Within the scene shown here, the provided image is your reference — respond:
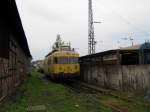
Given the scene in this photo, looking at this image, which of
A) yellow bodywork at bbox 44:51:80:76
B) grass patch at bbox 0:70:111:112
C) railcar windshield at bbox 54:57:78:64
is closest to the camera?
grass patch at bbox 0:70:111:112

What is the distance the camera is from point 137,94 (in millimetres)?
13164

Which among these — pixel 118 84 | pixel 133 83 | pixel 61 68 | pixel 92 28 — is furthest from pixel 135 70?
pixel 92 28

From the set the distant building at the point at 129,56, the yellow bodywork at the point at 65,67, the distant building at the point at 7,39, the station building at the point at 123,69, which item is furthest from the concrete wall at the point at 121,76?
the distant building at the point at 7,39

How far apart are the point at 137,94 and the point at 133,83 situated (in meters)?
0.92

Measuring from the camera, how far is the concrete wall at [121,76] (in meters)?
12.9

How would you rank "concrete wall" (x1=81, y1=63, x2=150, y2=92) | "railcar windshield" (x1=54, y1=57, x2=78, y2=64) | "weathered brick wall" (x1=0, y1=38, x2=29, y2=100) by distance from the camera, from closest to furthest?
"weathered brick wall" (x1=0, y1=38, x2=29, y2=100)
"concrete wall" (x1=81, y1=63, x2=150, y2=92)
"railcar windshield" (x1=54, y1=57, x2=78, y2=64)

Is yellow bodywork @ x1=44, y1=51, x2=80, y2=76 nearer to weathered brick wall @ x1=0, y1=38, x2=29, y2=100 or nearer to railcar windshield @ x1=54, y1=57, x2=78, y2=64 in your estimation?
railcar windshield @ x1=54, y1=57, x2=78, y2=64

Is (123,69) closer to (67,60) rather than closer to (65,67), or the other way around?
(65,67)

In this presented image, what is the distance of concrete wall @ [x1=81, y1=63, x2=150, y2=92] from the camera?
509 inches

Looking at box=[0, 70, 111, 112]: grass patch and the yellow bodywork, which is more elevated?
the yellow bodywork

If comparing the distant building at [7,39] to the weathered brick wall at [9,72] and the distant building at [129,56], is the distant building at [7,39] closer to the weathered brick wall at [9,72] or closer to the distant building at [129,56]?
the weathered brick wall at [9,72]

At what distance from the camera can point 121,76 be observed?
15578 millimetres

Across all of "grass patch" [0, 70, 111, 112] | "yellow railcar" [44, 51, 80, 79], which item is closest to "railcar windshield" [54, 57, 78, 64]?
"yellow railcar" [44, 51, 80, 79]

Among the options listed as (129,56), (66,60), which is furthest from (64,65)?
(129,56)
